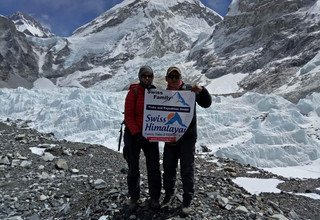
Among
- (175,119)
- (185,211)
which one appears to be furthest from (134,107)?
(185,211)

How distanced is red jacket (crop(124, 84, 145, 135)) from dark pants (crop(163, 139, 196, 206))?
0.55m

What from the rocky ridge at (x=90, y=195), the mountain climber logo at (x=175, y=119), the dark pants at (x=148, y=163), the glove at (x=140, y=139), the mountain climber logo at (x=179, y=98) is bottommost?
the rocky ridge at (x=90, y=195)

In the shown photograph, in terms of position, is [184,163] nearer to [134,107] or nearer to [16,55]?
[134,107]

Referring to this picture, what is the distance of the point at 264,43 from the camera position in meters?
116

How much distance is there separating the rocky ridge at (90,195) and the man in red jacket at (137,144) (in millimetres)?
256

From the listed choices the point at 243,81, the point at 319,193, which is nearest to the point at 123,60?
the point at 243,81

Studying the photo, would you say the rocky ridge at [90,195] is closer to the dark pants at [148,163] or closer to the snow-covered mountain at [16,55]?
the dark pants at [148,163]

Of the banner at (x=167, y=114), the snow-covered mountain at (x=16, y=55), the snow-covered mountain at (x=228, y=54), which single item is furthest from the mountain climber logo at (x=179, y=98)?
the snow-covered mountain at (x=16, y=55)

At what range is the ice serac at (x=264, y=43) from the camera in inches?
3595

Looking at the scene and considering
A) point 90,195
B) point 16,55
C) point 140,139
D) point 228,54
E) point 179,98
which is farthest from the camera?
point 16,55

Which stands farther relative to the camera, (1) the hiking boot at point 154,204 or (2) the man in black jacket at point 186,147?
(1) the hiking boot at point 154,204

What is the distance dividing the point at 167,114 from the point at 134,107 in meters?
0.47

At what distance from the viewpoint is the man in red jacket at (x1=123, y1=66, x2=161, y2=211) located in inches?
238

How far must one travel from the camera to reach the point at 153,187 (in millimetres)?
6262
